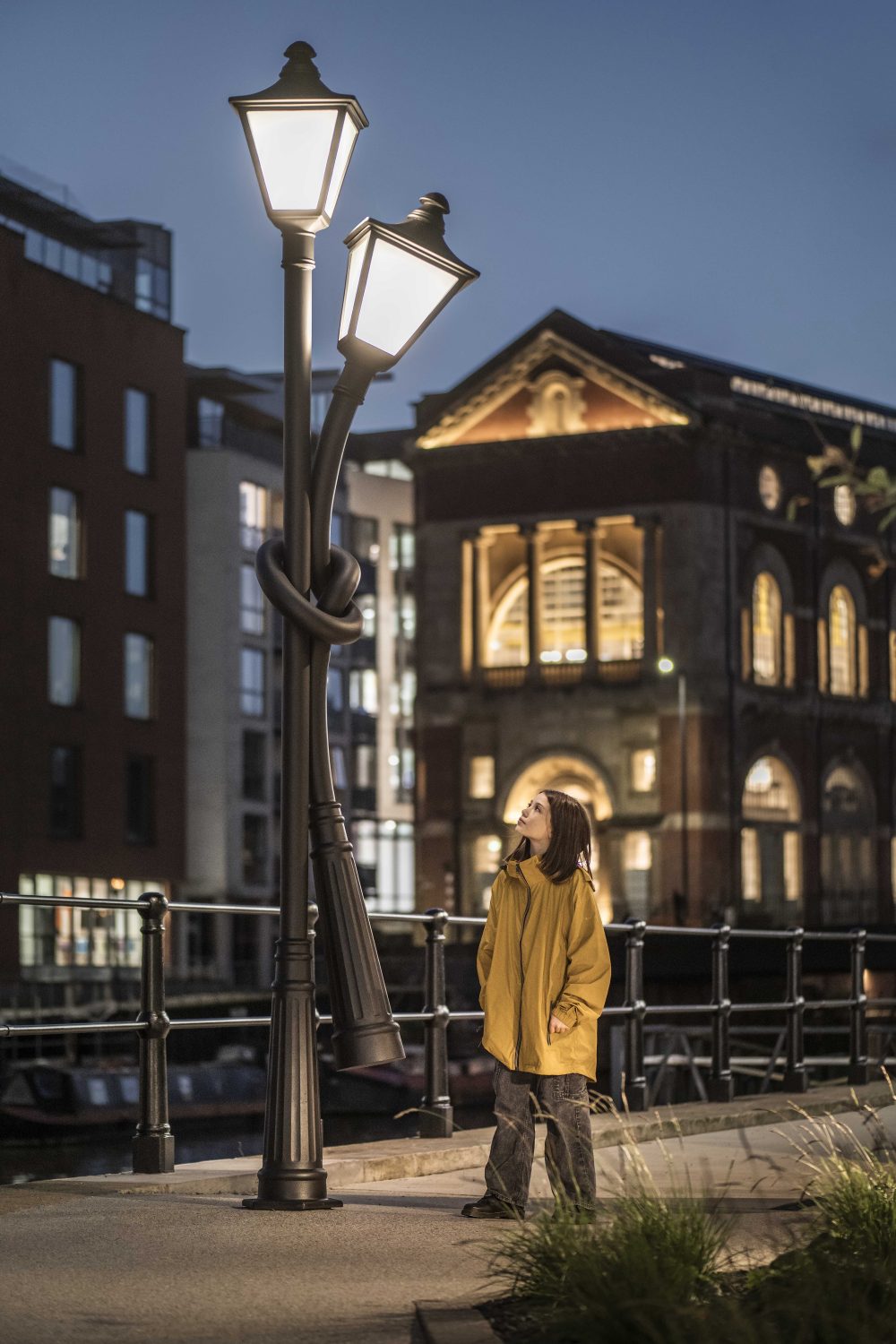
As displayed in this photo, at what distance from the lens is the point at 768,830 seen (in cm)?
7794

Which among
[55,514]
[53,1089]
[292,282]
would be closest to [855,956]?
[292,282]

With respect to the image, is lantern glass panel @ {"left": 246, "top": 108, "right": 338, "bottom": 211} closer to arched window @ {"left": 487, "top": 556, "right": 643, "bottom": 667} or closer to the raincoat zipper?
the raincoat zipper

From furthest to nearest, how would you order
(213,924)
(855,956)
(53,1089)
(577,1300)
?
(213,924), (53,1089), (855,956), (577,1300)

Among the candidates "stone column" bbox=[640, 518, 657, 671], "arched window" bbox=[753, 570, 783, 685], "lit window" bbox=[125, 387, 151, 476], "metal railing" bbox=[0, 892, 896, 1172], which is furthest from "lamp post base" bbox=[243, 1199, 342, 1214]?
"arched window" bbox=[753, 570, 783, 685]

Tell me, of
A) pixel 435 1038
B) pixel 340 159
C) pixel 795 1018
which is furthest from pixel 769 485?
pixel 340 159

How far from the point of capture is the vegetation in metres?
5.87

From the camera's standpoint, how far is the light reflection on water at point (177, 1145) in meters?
45.9

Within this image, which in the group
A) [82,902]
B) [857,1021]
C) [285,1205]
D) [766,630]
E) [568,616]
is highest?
[568,616]

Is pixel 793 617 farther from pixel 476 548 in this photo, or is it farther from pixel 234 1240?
pixel 234 1240

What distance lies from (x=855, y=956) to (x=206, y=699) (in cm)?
6080

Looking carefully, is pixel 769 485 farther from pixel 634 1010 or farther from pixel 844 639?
pixel 634 1010

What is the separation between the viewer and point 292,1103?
32.7 ft

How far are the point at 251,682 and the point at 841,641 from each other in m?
20.7

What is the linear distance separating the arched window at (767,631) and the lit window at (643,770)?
4.89 m
